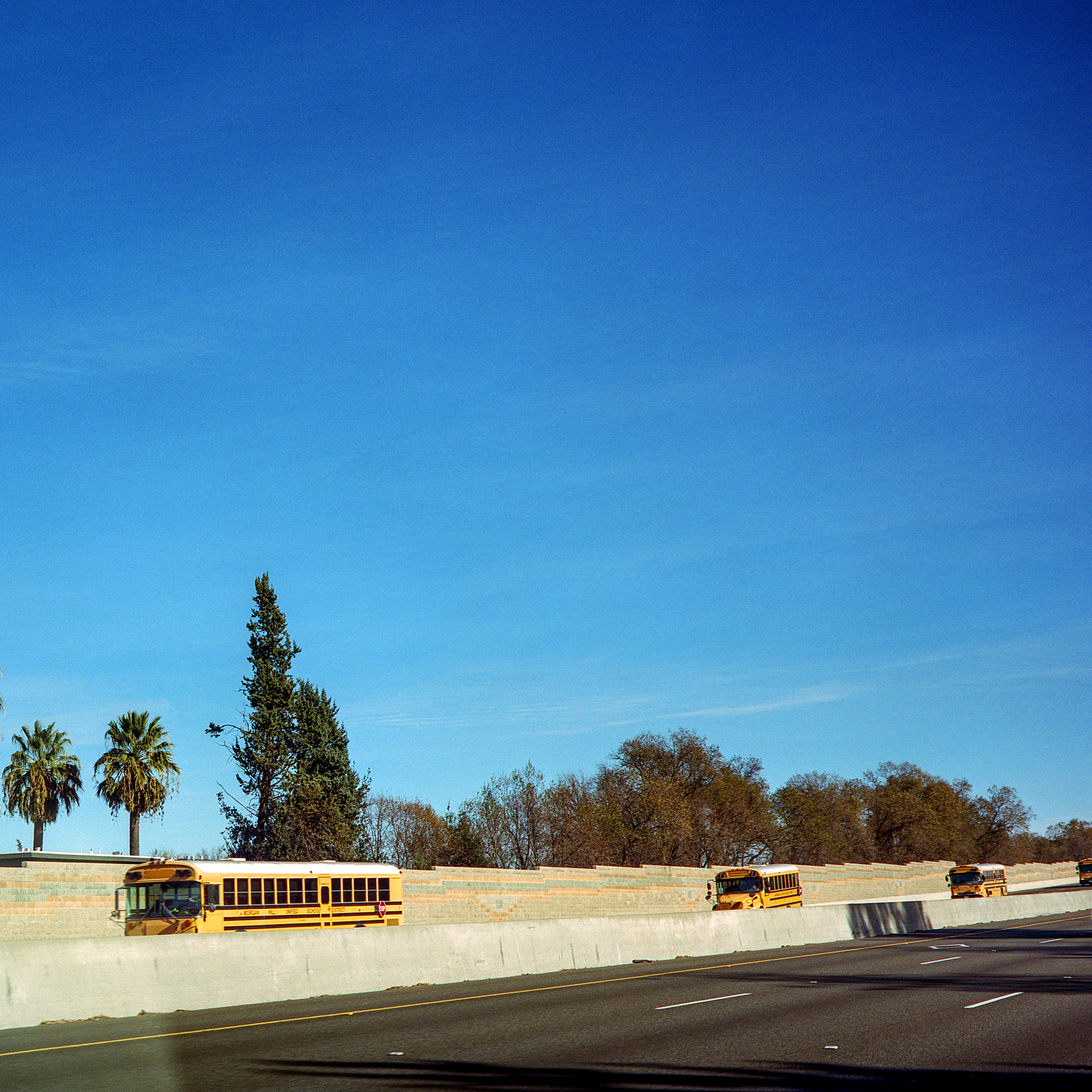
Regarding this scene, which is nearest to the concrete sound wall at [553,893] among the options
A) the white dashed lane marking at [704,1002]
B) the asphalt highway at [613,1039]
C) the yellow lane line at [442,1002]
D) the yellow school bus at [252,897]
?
the yellow school bus at [252,897]

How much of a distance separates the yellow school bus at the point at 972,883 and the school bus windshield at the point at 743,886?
23959 millimetres

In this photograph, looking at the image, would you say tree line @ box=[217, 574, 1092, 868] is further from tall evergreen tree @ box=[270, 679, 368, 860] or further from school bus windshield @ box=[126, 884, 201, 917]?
school bus windshield @ box=[126, 884, 201, 917]

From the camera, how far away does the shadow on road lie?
397 inches

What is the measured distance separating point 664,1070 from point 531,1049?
78.7 inches

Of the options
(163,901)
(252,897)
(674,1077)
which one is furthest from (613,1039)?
(252,897)

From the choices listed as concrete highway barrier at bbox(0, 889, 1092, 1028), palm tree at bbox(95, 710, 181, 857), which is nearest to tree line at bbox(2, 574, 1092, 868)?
palm tree at bbox(95, 710, 181, 857)

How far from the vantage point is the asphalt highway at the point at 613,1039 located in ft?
34.8

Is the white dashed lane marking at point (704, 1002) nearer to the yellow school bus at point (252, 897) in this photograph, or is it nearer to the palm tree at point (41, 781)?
the yellow school bus at point (252, 897)

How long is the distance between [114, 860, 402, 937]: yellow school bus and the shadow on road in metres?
18.9

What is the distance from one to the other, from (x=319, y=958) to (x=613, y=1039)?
7.77m

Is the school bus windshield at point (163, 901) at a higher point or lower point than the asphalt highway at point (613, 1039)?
higher

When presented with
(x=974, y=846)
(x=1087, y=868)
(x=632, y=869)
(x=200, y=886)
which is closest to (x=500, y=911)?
(x=632, y=869)

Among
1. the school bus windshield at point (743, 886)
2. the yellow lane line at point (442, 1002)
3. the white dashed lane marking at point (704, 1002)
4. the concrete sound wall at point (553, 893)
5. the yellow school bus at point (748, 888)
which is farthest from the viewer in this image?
the school bus windshield at point (743, 886)

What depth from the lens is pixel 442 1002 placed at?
18.1m
